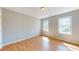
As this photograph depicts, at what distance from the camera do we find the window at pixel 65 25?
5206mm

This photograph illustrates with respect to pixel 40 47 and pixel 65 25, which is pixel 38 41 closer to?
pixel 40 47

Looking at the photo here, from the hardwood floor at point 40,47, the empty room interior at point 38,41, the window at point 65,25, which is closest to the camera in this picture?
the hardwood floor at point 40,47

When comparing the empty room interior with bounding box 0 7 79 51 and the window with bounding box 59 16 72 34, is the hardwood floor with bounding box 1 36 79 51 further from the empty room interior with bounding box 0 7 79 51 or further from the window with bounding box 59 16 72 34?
the window with bounding box 59 16 72 34

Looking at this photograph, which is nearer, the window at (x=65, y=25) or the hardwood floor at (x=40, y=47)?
the hardwood floor at (x=40, y=47)

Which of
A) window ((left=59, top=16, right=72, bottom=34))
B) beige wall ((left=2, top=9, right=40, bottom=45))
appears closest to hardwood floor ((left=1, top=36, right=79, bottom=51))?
beige wall ((left=2, top=9, right=40, bottom=45))

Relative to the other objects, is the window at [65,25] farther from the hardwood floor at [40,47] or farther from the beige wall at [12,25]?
the beige wall at [12,25]

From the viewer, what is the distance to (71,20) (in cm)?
502

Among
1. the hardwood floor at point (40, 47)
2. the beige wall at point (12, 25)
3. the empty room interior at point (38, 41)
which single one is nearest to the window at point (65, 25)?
the empty room interior at point (38, 41)

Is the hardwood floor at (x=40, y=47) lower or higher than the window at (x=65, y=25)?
lower

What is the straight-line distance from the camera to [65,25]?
18.7 feet

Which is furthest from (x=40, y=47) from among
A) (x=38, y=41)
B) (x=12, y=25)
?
(x=12, y=25)
